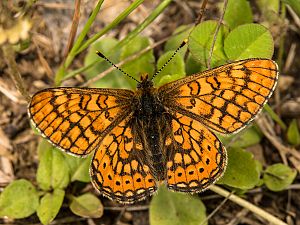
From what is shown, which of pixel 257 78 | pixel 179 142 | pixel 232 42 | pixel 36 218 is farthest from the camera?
pixel 36 218

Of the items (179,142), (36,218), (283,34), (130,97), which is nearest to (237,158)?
(179,142)

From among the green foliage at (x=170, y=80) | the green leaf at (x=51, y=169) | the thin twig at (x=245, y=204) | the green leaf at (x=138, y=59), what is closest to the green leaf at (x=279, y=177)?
the green foliage at (x=170, y=80)

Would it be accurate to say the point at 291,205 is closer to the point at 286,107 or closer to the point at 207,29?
the point at 286,107

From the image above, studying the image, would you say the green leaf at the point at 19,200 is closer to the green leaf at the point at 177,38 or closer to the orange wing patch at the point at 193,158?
the orange wing patch at the point at 193,158

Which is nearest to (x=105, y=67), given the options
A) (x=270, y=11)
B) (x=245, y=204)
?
(x=270, y=11)

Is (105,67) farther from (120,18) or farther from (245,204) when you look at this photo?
(245,204)

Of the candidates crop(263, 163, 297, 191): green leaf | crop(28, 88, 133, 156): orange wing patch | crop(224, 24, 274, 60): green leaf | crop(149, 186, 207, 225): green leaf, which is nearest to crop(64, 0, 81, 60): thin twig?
crop(28, 88, 133, 156): orange wing patch

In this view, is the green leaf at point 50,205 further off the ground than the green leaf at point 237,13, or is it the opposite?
the green leaf at point 237,13
